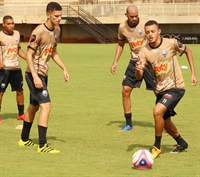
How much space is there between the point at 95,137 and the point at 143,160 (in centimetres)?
281

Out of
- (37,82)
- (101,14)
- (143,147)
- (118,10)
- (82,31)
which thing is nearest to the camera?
(37,82)

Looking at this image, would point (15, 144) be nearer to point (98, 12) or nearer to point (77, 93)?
point (77, 93)

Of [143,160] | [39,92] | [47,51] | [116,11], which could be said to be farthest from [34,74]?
[116,11]

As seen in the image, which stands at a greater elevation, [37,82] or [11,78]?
[37,82]

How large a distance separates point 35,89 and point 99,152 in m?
1.38

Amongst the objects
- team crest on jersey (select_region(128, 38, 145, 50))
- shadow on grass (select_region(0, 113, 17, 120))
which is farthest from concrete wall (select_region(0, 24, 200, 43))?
team crest on jersey (select_region(128, 38, 145, 50))

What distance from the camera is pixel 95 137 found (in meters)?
11.1

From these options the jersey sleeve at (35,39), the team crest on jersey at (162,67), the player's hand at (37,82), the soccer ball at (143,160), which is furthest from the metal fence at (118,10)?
the soccer ball at (143,160)

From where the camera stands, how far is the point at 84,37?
60000 millimetres

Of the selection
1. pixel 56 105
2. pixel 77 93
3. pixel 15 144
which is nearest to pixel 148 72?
pixel 15 144

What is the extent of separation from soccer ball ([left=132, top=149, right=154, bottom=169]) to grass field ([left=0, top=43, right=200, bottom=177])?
0.28 ft

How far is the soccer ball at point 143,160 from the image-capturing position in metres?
8.41

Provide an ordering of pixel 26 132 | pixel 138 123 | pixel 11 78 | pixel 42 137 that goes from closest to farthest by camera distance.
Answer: pixel 42 137 < pixel 26 132 < pixel 138 123 < pixel 11 78

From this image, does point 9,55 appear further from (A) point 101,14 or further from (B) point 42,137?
(A) point 101,14
